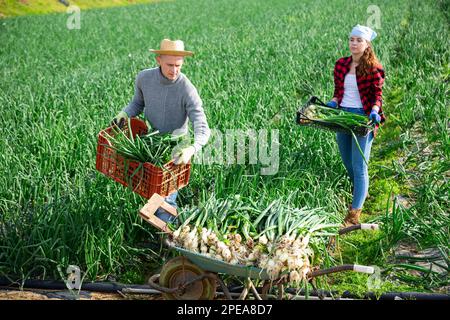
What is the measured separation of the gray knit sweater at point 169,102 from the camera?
10.7ft

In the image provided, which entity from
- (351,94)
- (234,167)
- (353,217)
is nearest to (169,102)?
(234,167)

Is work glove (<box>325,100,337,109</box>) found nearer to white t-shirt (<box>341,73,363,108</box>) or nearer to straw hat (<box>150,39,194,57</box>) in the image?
white t-shirt (<box>341,73,363,108</box>)

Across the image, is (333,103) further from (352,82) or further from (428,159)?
(428,159)

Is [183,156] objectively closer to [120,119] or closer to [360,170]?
[120,119]

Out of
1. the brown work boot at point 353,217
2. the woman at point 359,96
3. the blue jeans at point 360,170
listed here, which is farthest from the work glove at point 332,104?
the brown work boot at point 353,217

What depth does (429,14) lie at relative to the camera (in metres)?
13.2

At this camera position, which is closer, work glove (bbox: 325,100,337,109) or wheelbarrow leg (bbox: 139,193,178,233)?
wheelbarrow leg (bbox: 139,193,178,233)

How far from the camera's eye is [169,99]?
3.30 metres

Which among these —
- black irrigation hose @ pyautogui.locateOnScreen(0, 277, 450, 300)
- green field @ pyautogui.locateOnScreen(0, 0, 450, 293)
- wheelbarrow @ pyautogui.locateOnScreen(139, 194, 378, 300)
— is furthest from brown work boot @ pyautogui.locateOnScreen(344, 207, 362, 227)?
wheelbarrow @ pyautogui.locateOnScreen(139, 194, 378, 300)

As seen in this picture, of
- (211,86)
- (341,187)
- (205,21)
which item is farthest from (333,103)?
(205,21)

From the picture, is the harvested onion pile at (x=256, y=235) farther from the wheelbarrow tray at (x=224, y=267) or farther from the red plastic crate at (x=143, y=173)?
the red plastic crate at (x=143, y=173)

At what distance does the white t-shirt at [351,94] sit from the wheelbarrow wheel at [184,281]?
1901 mm

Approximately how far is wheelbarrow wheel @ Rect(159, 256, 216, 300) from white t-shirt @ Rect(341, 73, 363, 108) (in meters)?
1.90

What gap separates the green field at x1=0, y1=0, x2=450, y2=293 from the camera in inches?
130
